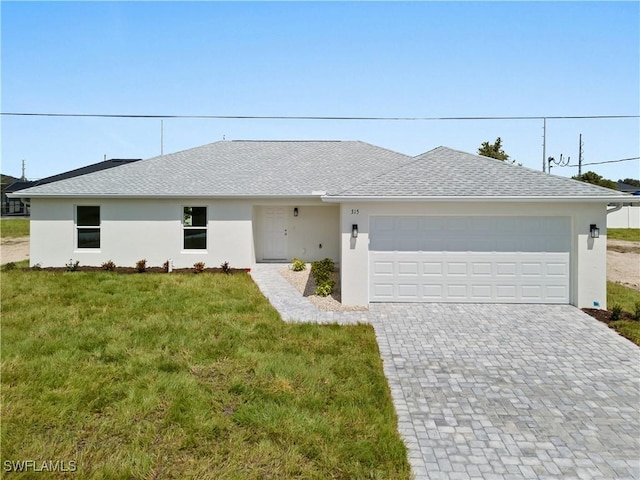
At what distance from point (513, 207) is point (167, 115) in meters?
15.3

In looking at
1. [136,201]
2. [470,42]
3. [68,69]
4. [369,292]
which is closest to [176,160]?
[136,201]

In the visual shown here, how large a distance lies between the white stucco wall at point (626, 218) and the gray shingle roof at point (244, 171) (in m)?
27.1

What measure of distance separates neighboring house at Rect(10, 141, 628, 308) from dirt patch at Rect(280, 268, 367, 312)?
38 centimetres

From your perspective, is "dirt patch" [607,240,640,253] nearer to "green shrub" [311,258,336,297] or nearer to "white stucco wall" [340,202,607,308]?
"white stucco wall" [340,202,607,308]

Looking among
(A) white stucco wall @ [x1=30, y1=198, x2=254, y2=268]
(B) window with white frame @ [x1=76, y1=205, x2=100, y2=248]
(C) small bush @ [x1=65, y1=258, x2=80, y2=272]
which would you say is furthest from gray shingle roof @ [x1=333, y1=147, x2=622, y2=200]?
(C) small bush @ [x1=65, y1=258, x2=80, y2=272]

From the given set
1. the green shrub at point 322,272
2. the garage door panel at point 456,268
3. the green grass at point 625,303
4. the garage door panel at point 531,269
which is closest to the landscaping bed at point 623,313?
the green grass at point 625,303

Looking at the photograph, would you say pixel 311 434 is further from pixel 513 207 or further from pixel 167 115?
pixel 167 115

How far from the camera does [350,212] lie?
9383 millimetres

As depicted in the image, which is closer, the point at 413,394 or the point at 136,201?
the point at 413,394

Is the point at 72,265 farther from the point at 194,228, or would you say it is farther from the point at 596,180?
the point at 596,180

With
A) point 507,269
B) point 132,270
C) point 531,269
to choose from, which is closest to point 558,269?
point 531,269

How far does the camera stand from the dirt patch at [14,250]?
17.2m

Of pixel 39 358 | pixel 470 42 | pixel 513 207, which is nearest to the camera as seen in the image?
pixel 39 358

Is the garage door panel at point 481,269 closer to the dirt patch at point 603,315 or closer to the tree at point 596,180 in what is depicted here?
the dirt patch at point 603,315
